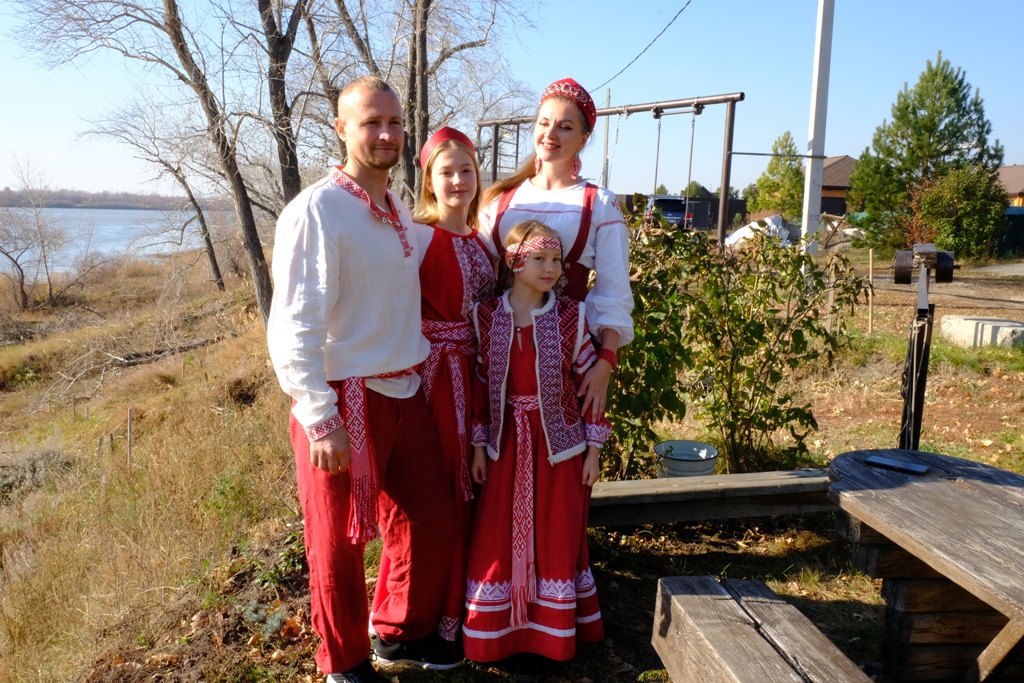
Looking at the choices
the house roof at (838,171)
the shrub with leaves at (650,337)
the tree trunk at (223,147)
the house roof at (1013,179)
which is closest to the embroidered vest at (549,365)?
the shrub with leaves at (650,337)

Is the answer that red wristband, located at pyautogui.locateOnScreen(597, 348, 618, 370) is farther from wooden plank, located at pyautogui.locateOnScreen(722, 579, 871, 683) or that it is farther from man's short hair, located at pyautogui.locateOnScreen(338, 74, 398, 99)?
man's short hair, located at pyautogui.locateOnScreen(338, 74, 398, 99)

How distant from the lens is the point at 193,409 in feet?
32.4

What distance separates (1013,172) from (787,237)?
174ft

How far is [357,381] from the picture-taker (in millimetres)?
2332

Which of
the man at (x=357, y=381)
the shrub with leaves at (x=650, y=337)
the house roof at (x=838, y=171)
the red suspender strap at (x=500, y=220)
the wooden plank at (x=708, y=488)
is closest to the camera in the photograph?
the man at (x=357, y=381)

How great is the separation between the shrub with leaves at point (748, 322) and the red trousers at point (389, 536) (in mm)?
1772

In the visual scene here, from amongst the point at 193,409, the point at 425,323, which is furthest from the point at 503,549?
the point at 193,409

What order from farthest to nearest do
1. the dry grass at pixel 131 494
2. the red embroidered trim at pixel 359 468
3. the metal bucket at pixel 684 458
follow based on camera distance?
the dry grass at pixel 131 494
the metal bucket at pixel 684 458
the red embroidered trim at pixel 359 468

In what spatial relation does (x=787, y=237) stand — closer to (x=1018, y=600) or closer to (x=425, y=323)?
(x=425, y=323)

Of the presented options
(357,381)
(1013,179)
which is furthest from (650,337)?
(1013,179)

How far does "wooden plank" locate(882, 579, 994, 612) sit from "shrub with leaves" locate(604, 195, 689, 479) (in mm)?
1362

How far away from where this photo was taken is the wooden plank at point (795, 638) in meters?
1.88

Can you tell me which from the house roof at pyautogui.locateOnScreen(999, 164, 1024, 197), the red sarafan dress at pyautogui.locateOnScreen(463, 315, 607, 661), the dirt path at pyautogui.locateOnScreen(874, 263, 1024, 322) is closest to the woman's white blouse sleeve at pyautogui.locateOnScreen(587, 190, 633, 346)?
the red sarafan dress at pyautogui.locateOnScreen(463, 315, 607, 661)

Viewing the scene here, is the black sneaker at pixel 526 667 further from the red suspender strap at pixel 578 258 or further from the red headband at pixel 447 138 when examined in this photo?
the red headband at pixel 447 138
